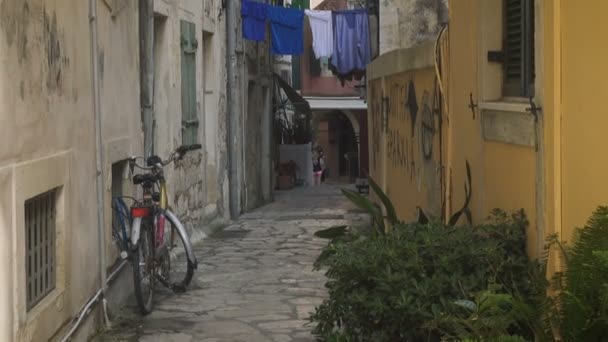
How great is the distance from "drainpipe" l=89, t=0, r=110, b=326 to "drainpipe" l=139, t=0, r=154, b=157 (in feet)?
9.36

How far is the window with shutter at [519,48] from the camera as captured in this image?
5617 millimetres

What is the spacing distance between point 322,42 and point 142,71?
50.0 feet

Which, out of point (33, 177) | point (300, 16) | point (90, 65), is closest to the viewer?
point (33, 177)

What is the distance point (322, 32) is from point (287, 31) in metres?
4.13

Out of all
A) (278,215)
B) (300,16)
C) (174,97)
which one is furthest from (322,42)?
(174,97)

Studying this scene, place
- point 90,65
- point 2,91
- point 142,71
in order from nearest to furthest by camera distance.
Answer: point 2,91 → point 90,65 → point 142,71

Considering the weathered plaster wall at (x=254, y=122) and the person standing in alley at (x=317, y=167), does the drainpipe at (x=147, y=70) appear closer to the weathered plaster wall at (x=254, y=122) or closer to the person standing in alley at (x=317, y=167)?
the weathered plaster wall at (x=254, y=122)

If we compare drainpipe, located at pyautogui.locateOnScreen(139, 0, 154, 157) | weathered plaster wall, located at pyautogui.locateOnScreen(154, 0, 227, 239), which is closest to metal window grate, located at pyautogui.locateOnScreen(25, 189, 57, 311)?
drainpipe, located at pyautogui.locateOnScreen(139, 0, 154, 157)

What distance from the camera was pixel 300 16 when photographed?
829 inches

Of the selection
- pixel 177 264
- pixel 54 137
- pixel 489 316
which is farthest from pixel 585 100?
pixel 177 264

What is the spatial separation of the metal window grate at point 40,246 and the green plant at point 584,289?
2.74 metres

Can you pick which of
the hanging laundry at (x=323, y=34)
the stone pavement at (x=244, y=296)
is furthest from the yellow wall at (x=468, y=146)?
the hanging laundry at (x=323, y=34)

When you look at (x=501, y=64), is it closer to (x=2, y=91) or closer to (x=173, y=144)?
(x=2, y=91)

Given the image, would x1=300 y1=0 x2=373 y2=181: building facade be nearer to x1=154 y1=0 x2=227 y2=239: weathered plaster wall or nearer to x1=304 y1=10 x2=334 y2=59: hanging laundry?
x1=304 y1=10 x2=334 y2=59: hanging laundry
